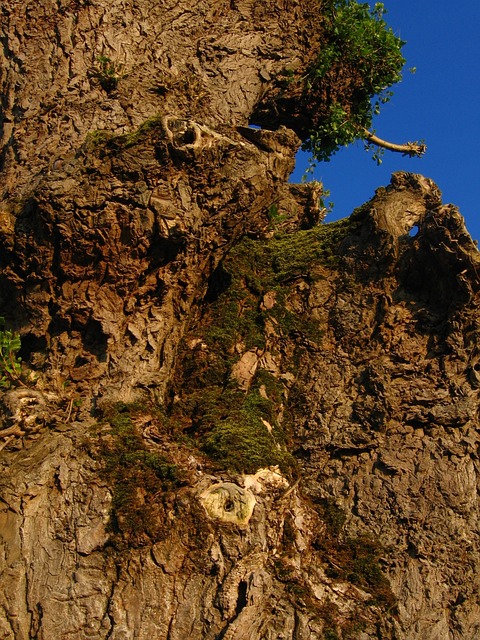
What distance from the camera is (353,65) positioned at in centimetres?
1082

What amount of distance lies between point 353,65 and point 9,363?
606 centimetres

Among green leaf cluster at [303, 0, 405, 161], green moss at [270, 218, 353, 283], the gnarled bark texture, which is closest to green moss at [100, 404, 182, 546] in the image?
the gnarled bark texture

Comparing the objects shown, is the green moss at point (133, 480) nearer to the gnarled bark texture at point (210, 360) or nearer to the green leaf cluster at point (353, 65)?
the gnarled bark texture at point (210, 360)

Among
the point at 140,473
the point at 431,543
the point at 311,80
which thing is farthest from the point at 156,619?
the point at 311,80

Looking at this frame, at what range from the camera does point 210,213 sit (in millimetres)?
8570

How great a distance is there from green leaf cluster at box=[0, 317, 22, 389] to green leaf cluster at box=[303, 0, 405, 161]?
198 inches

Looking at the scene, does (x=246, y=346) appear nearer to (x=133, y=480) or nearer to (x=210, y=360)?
(x=210, y=360)

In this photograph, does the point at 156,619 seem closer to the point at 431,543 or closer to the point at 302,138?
the point at 431,543

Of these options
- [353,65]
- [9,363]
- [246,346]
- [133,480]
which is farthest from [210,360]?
[353,65]

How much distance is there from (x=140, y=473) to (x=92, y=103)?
4.34 m

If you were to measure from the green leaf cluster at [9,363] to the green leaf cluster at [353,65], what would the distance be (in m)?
5.03

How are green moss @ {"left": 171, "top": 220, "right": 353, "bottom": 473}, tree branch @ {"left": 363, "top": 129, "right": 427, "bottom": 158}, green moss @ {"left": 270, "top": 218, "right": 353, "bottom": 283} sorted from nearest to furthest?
green moss @ {"left": 171, "top": 220, "right": 353, "bottom": 473}
green moss @ {"left": 270, "top": 218, "right": 353, "bottom": 283}
tree branch @ {"left": 363, "top": 129, "right": 427, "bottom": 158}

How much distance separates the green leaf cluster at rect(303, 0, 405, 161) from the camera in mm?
10508

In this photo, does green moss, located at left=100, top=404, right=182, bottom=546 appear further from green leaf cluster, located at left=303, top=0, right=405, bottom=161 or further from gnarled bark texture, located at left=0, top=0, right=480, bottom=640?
green leaf cluster, located at left=303, top=0, right=405, bottom=161
